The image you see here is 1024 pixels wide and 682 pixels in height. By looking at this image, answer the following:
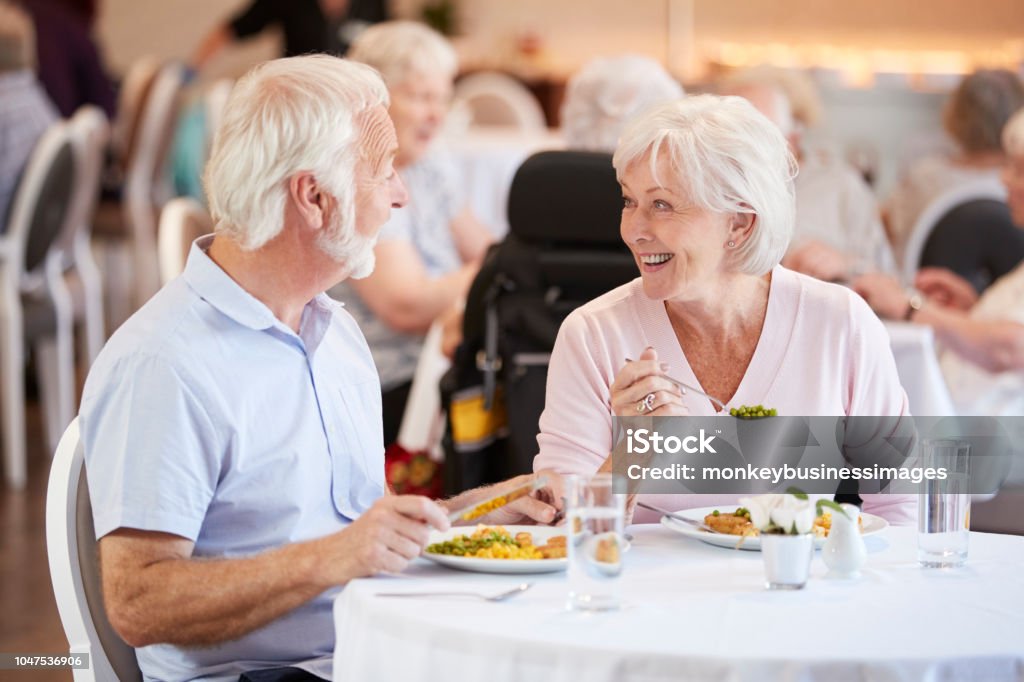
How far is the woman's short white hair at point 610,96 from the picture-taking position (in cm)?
347

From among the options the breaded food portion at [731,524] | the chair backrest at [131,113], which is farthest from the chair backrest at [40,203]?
the breaded food portion at [731,524]

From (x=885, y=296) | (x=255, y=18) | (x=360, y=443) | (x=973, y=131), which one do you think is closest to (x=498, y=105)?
(x=255, y=18)

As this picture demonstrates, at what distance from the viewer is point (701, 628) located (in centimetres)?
133

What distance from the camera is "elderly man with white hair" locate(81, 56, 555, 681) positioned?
1.58m

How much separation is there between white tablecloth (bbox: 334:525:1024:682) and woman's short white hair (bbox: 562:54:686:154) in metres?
2.07

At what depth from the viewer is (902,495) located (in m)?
2.02

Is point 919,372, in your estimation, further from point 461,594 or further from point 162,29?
point 162,29

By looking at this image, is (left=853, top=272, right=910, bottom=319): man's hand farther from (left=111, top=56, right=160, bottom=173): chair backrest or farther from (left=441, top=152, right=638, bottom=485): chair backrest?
(left=111, top=56, right=160, bottom=173): chair backrest

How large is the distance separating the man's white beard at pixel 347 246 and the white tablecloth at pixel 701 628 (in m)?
0.45

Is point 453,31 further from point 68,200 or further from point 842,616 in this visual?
point 842,616

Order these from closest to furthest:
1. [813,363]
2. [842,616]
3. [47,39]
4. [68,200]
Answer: [842,616], [813,363], [68,200], [47,39]

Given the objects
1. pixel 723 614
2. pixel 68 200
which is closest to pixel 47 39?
pixel 68 200

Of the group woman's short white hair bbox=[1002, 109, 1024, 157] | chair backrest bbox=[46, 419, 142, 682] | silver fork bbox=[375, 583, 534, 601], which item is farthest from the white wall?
silver fork bbox=[375, 583, 534, 601]

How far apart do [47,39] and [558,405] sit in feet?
20.6
